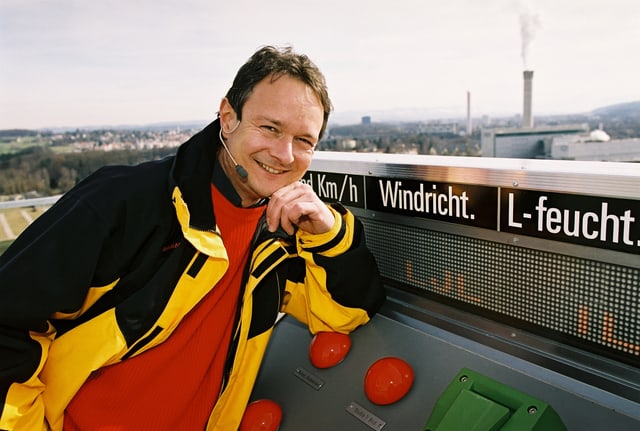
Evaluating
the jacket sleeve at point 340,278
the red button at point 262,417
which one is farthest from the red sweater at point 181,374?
the jacket sleeve at point 340,278

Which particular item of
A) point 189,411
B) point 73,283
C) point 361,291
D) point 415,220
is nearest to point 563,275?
point 415,220

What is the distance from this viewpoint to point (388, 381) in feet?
4.13

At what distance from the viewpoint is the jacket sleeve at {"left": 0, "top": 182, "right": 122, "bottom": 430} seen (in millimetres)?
1022

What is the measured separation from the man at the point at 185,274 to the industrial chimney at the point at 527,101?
1210 inches

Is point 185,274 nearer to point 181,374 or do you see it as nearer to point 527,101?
point 181,374

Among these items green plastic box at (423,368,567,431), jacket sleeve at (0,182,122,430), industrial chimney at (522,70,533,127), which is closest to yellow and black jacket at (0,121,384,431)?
jacket sleeve at (0,182,122,430)

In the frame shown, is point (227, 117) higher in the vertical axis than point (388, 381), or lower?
higher

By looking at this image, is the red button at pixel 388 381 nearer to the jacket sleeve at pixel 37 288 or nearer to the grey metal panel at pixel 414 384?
the grey metal panel at pixel 414 384

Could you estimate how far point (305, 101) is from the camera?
130 centimetres

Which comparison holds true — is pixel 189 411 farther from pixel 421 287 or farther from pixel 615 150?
pixel 615 150

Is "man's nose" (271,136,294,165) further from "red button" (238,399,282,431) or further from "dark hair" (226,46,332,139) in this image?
"red button" (238,399,282,431)

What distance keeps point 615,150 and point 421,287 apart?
85.8 ft

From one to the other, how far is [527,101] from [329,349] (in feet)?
106

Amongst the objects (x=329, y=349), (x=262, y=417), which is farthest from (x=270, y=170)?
(x=262, y=417)
